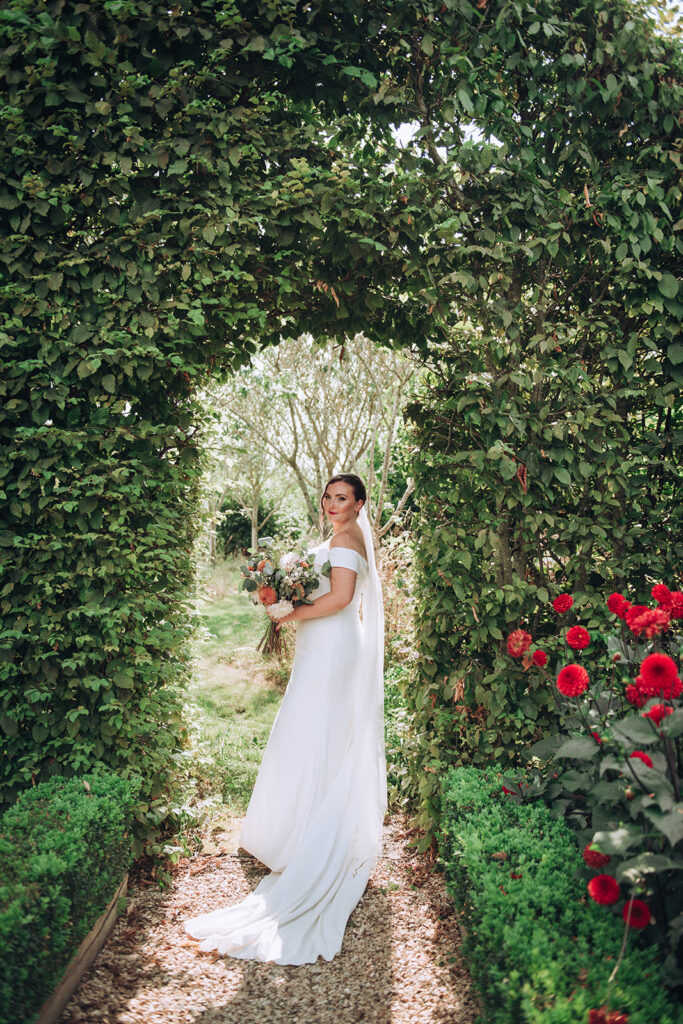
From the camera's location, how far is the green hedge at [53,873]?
2.07 m

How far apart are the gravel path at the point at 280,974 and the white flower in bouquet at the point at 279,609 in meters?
1.54

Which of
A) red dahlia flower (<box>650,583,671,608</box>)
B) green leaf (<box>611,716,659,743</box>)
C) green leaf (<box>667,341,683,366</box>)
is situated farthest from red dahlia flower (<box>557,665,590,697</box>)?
green leaf (<box>667,341,683,366</box>)

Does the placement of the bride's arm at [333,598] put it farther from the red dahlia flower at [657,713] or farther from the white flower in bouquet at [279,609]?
the red dahlia flower at [657,713]

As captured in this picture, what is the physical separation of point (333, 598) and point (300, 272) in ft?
6.03

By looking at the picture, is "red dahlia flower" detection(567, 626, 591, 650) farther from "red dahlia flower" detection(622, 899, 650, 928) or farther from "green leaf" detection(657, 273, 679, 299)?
"green leaf" detection(657, 273, 679, 299)

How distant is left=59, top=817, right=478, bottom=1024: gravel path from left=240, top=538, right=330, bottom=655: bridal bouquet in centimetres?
161

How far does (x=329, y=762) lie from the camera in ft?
13.0

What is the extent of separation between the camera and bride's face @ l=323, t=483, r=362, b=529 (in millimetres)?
4191

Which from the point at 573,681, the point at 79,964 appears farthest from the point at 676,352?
the point at 79,964

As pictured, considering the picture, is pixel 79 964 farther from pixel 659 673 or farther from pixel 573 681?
pixel 659 673

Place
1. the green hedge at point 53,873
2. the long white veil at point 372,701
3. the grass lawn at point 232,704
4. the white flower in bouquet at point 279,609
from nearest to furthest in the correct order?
the green hedge at point 53,873 → the white flower in bouquet at point 279,609 → the long white veil at point 372,701 → the grass lawn at point 232,704

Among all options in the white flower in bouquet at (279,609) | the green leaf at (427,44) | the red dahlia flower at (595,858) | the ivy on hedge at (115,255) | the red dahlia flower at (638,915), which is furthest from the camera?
the white flower in bouquet at (279,609)

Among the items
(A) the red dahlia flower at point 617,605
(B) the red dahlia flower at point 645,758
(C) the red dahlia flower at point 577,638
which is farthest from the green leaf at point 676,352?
(B) the red dahlia flower at point 645,758

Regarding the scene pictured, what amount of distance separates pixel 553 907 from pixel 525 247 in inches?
113
